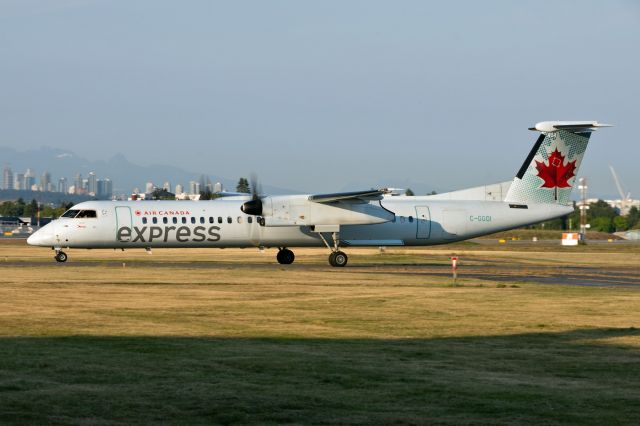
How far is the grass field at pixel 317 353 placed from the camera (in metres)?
10.7

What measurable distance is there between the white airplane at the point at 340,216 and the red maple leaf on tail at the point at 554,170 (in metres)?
0.05

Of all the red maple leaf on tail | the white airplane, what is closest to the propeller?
the white airplane

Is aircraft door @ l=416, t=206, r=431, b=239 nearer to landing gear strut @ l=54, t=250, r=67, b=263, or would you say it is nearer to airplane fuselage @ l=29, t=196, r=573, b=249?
airplane fuselage @ l=29, t=196, r=573, b=249

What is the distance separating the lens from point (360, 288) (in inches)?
1180

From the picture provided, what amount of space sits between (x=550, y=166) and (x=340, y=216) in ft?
34.9

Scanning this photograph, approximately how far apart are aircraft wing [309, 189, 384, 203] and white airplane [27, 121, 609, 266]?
0.15ft

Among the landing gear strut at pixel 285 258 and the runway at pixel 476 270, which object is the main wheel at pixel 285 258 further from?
the runway at pixel 476 270

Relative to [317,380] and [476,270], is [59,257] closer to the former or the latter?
[476,270]

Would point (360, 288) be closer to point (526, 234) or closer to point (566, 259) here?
point (566, 259)

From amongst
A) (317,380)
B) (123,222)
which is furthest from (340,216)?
(317,380)

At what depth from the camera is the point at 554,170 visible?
151ft

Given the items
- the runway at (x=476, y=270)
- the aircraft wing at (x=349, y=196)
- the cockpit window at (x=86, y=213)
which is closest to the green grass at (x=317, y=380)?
the runway at (x=476, y=270)

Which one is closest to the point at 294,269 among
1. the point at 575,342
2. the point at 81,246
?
the point at 81,246

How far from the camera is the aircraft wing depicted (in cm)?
4236
